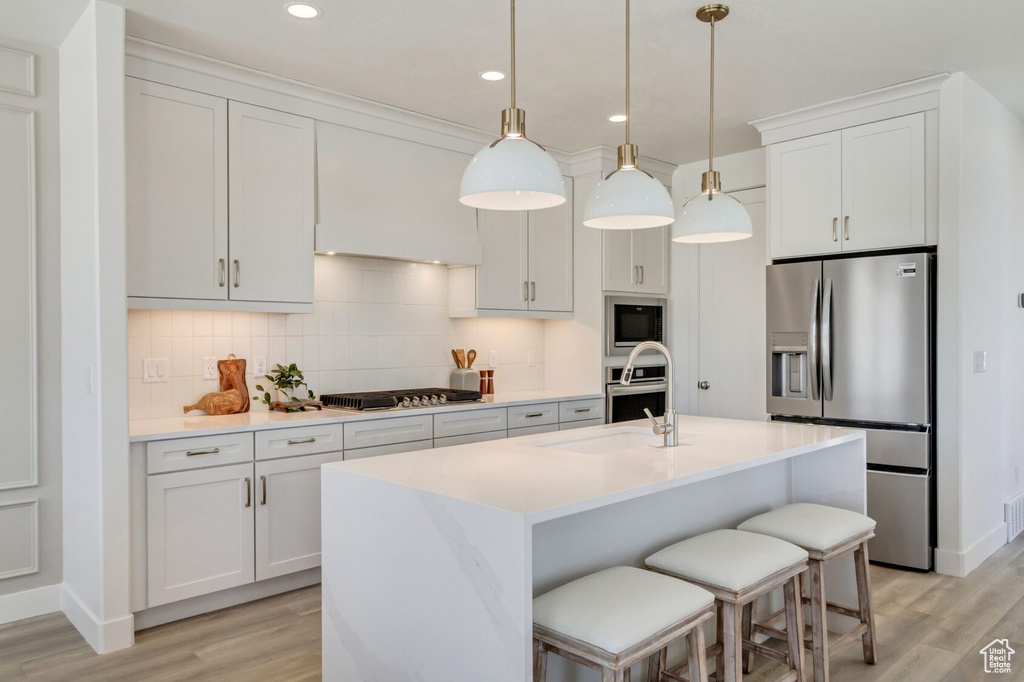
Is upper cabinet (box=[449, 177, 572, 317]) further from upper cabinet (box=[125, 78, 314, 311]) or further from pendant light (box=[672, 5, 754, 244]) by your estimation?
pendant light (box=[672, 5, 754, 244])

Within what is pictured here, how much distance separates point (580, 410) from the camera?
4762mm

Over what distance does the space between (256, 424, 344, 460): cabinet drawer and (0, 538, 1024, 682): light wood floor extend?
0.69 m

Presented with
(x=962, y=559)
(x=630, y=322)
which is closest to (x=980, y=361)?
(x=962, y=559)

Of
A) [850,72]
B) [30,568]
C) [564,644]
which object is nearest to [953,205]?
[850,72]

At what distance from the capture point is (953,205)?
11.7 ft

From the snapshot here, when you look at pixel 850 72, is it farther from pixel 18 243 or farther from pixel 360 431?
pixel 18 243

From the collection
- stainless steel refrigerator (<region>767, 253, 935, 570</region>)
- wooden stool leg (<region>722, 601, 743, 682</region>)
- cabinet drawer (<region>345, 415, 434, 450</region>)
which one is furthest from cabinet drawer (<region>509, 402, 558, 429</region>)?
wooden stool leg (<region>722, 601, 743, 682</region>)

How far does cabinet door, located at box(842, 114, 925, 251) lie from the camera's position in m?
3.70

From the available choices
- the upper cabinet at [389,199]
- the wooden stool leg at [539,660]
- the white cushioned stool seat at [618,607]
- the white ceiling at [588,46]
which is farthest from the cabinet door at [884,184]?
the wooden stool leg at [539,660]

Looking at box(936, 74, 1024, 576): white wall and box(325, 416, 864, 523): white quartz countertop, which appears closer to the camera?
box(325, 416, 864, 523): white quartz countertop

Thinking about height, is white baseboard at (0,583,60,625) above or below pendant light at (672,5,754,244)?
below

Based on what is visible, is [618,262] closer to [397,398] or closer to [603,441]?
[397,398]

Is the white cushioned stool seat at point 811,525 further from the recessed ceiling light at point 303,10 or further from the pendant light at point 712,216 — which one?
the recessed ceiling light at point 303,10

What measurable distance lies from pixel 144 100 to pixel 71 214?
0.60 meters
